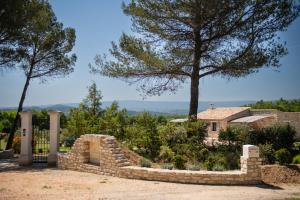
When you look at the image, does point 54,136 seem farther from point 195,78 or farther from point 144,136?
point 195,78

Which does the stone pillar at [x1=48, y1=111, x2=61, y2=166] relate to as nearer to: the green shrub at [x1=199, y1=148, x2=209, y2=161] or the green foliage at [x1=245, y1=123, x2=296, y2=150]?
the green shrub at [x1=199, y1=148, x2=209, y2=161]

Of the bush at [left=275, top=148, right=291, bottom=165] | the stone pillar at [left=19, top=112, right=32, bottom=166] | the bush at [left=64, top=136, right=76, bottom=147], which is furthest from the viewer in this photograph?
the bush at [left=64, top=136, right=76, bottom=147]

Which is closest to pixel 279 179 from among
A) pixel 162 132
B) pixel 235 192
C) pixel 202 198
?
pixel 235 192

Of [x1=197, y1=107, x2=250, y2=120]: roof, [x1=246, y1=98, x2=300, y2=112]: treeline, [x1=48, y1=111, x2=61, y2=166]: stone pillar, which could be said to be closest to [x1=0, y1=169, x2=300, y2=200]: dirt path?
[x1=48, y1=111, x2=61, y2=166]: stone pillar

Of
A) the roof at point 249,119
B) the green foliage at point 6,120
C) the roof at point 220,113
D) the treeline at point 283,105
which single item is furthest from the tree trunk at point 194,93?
the treeline at point 283,105

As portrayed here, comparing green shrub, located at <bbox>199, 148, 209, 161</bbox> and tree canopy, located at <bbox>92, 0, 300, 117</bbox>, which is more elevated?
tree canopy, located at <bbox>92, 0, 300, 117</bbox>

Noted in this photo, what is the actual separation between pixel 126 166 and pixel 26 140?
5.87 meters

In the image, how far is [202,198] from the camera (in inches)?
381

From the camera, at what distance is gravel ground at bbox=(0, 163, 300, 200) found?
996cm

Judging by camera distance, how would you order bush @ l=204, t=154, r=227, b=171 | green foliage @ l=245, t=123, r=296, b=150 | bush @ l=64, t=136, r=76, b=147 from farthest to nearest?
bush @ l=64, t=136, r=76, b=147 → green foliage @ l=245, t=123, r=296, b=150 → bush @ l=204, t=154, r=227, b=171

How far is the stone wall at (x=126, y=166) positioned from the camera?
37.8 ft

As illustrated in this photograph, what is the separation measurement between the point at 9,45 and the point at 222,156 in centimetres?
1320

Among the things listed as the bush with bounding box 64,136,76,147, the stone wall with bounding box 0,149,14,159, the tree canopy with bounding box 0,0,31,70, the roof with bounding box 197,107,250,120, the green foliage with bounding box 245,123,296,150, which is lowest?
the stone wall with bounding box 0,149,14,159

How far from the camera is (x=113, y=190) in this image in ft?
35.4
